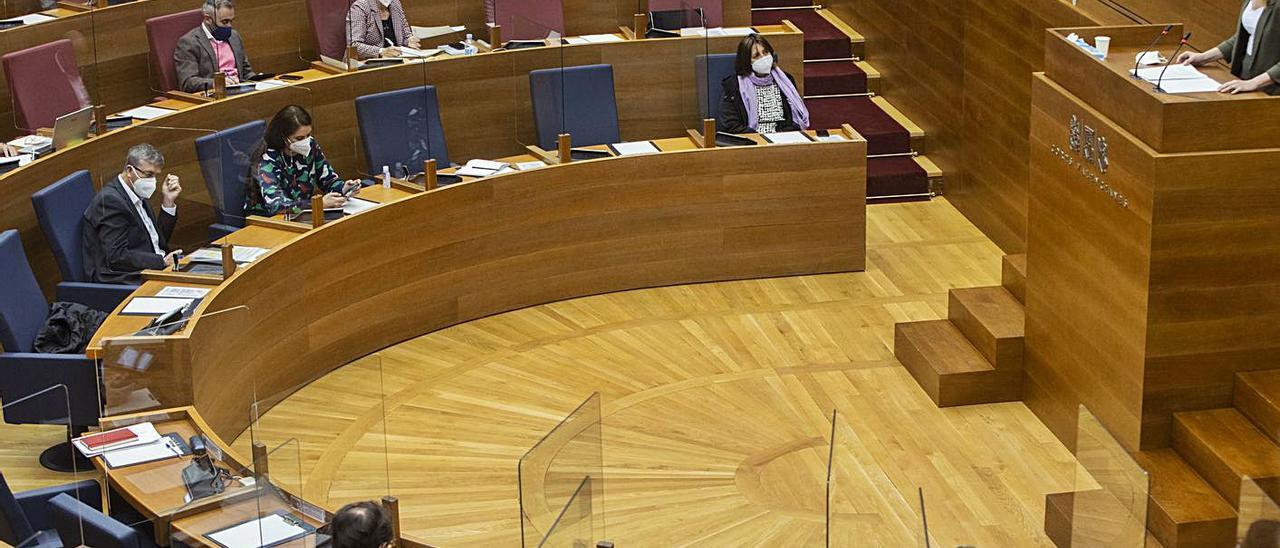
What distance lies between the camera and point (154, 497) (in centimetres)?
477

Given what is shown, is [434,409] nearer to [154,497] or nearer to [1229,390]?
[154,497]

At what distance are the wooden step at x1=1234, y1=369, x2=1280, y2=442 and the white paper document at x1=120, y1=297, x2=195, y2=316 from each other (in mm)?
3572

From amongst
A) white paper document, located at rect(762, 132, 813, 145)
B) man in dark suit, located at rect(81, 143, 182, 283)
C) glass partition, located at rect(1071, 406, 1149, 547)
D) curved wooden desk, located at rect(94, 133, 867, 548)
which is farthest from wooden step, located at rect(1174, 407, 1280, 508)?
man in dark suit, located at rect(81, 143, 182, 283)

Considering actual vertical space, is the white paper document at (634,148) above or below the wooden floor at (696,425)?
above

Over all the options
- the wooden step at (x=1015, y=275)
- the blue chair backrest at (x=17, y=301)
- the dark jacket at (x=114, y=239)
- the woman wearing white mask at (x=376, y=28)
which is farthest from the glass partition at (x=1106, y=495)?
the woman wearing white mask at (x=376, y=28)

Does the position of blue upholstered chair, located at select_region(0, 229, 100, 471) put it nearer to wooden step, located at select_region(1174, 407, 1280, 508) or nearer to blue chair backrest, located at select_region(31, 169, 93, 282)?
blue chair backrest, located at select_region(31, 169, 93, 282)

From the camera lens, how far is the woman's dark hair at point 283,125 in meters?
6.81

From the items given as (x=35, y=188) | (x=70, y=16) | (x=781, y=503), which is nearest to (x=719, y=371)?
(x=781, y=503)

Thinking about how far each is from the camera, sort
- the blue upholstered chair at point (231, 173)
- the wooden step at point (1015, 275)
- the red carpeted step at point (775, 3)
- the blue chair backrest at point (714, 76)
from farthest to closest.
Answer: the red carpeted step at point (775, 3) → the blue chair backrest at point (714, 76) → the wooden step at point (1015, 275) → the blue upholstered chair at point (231, 173)

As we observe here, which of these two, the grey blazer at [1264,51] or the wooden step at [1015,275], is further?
the wooden step at [1015,275]

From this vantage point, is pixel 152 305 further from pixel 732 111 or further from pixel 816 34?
pixel 816 34

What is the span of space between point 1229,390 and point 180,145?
395 centimetres

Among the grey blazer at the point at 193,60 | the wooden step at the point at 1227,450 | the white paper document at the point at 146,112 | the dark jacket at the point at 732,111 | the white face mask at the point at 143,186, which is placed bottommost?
the wooden step at the point at 1227,450

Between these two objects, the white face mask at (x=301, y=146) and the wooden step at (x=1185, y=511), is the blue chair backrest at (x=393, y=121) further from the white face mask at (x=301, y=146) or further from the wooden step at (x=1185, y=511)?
the wooden step at (x=1185, y=511)
